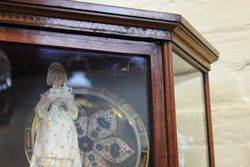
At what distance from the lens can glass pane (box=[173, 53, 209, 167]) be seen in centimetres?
77

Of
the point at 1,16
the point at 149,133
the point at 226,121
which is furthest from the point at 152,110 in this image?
the point at 226,121

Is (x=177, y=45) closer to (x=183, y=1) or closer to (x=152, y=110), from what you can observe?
(x=152, y=110)

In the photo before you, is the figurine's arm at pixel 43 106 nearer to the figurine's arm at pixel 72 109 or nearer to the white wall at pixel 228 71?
the figurine's arm at pixel 72 109

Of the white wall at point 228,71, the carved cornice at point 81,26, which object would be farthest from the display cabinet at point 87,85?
the white wall at point 228,71

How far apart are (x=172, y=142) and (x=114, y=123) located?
9cm

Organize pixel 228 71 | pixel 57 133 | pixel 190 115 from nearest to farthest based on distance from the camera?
pixel 57 133, pixel 190 115, pixel 228 71

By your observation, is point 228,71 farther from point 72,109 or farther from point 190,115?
point 72,109

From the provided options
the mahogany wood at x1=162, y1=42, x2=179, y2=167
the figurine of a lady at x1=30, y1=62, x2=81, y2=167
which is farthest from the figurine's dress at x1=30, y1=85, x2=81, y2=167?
the mahogany wood at x1=162, y1=42, x2=179, y2=167

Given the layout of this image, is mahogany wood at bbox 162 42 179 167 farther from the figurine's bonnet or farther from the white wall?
the white wall

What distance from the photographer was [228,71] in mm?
1183

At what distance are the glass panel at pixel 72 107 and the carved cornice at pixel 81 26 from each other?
0.11ft

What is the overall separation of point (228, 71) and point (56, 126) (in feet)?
1.99

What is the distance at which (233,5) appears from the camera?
1.22m

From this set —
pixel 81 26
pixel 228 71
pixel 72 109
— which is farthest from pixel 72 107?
pixel 228 71
